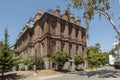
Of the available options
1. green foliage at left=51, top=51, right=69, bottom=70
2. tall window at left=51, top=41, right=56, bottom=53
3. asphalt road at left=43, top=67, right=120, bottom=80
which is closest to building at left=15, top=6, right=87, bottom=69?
tall window at left=51, top=41, right=56, bottom=53

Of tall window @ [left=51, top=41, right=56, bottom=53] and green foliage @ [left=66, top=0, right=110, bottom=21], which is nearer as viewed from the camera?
green foliage @ [left=66, top=0, right=110, bottom=21]

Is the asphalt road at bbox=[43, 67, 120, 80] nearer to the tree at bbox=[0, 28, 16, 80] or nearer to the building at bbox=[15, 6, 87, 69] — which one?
the tree at bbox=[0, 28, 16, 80]

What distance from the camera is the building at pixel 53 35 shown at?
52844 millimetres

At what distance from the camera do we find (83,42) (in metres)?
64.6

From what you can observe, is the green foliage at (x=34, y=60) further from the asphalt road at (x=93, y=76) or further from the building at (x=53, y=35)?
the asphalt road at (x=93, y=76)

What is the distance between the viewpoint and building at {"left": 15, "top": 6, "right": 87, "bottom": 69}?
5284 centimetres

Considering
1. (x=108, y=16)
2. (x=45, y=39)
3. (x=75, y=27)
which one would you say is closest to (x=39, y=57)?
(x=45, y=39)

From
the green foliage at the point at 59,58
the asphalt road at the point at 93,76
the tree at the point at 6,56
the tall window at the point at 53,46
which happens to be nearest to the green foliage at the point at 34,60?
the tall window at the point at 53,46

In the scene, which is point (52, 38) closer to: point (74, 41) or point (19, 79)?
point (74, 41)

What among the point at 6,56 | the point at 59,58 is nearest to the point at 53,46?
the point at 59,58

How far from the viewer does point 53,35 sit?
5378cm

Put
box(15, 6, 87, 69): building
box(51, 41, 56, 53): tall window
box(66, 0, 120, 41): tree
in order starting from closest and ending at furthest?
box(66, 0, 120, 41): tree, box(15, 6, 87, 69): building, box(51, 41, 56, 53): tall window

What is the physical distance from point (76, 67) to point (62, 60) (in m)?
10.6

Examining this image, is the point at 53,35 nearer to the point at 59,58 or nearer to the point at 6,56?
the point at 59,58
